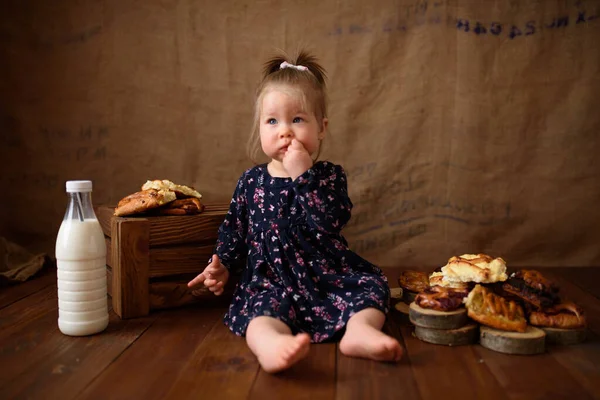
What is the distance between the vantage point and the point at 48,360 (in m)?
1.30

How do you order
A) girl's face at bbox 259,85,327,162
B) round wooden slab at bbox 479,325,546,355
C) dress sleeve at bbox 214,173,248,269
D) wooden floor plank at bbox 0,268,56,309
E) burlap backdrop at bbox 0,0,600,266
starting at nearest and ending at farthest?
round wooden slab at bbox 479,325,546,355 → girl's face at bbox 259,85,327,162 → dress sleeve at bbox 214,173,248,269 → wooden floor plank at bbox 0,268,56,309 → burlap backdrop at bbox 0,0,600,266

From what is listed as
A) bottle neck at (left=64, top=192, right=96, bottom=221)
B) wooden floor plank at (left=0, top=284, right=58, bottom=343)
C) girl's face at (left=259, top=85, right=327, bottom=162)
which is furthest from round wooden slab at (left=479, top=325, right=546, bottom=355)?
wooden floor plank at (left=0, top=284, right=58, bottom=343)

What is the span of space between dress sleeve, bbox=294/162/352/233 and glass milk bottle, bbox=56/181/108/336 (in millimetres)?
519

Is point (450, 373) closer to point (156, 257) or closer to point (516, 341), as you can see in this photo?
point (516, 341)

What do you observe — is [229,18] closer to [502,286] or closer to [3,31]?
[3,31]

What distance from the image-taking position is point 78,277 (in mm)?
1449

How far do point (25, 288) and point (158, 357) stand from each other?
0.89 meters

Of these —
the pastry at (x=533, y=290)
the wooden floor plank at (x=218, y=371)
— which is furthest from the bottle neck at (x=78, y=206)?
the pastry at (x=533, y=290)

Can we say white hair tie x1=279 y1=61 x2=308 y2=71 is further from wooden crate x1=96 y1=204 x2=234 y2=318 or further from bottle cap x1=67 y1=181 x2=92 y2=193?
bottle cap x1=67 y1=181 x2=92 y2=193

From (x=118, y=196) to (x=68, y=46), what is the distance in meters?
0.62

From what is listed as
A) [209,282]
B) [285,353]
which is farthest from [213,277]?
[285,353]

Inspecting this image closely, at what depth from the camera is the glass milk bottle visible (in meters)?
1.44

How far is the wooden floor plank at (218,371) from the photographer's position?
1137 millimetres

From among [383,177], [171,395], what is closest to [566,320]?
[171,395]
